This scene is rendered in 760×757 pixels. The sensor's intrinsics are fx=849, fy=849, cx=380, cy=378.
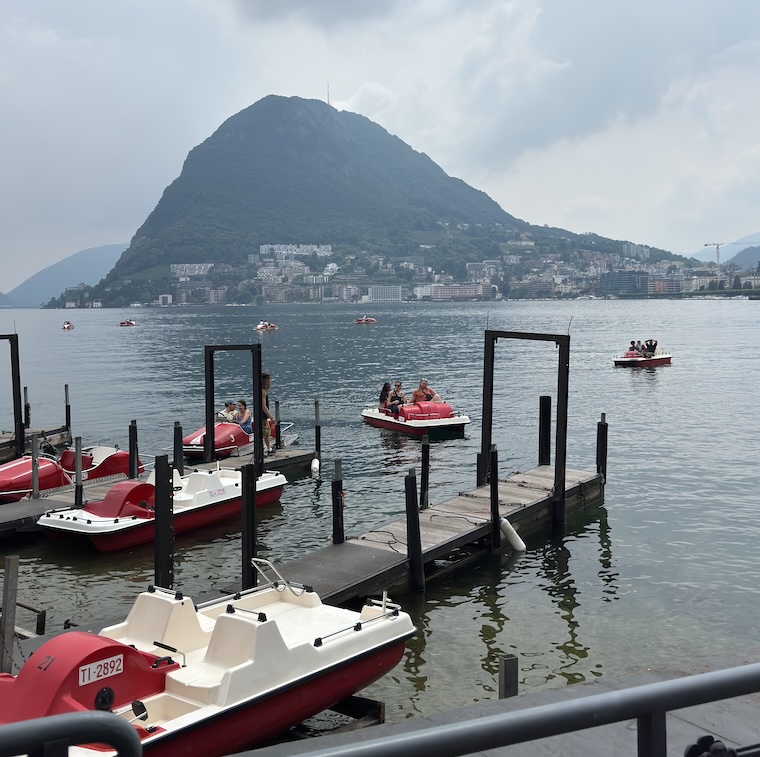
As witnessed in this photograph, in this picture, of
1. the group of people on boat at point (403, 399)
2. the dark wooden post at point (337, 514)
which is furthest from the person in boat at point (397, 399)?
the dark wooden post at point (337, 514)

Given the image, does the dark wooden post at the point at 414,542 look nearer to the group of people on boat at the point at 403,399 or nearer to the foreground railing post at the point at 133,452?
the foreground railing post at the point at 133,452

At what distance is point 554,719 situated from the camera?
107 inches

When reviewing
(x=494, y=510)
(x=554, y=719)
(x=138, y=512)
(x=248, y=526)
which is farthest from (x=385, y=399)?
(x=554, y=719)

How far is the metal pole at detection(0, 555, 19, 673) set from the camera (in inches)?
435

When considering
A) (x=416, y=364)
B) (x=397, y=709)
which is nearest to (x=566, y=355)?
A: (x=397, y=709)

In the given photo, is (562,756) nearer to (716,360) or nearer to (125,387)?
(125,387)

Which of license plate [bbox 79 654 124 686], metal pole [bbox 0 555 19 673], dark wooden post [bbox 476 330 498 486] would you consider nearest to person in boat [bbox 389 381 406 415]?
dark wooden post [bbox 476 330 498 486]

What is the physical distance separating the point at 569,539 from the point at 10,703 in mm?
13976

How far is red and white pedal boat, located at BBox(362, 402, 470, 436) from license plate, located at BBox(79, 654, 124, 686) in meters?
25.7

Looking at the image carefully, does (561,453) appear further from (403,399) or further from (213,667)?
(403,399)

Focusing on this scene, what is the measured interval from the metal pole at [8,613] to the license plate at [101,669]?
2.67m

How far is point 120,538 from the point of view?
19234 mm

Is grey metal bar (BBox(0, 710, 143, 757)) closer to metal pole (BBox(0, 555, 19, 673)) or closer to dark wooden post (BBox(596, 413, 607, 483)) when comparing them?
metal pole (BBox(0, 555, 19, 673))

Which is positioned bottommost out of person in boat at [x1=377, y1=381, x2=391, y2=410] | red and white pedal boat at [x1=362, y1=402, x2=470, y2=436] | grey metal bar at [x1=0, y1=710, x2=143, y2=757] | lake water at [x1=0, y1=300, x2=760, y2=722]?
lake water at [x1=0, y1=300, x2=760, y2=722]
